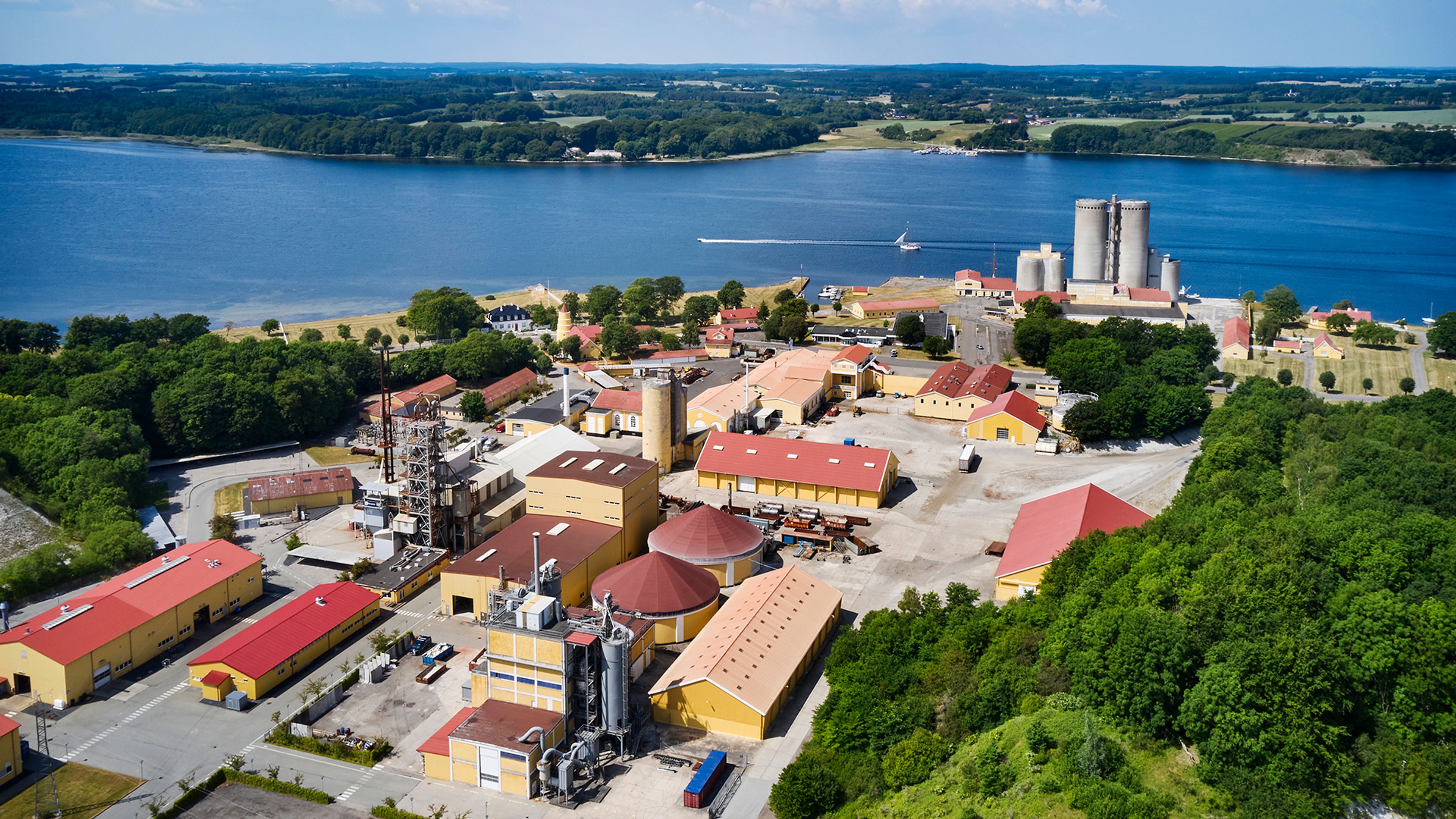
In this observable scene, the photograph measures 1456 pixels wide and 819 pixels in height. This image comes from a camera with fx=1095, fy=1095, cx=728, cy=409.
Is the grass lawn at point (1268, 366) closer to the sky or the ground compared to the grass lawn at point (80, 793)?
closer to the sky

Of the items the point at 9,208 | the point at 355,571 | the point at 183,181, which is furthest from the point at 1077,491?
the point at 183,181

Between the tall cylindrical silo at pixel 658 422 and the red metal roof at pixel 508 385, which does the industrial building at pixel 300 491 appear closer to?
the tall cylindrical silo at pixel 658 422

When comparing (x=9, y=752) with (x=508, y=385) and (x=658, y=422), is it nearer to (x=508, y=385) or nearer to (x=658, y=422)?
(x=658, y=422)

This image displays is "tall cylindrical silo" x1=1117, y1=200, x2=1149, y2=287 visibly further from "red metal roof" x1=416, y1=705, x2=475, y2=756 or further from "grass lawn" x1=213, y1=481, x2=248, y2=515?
"red metal roof" x1=416, y1=705, x2=475, y2=756

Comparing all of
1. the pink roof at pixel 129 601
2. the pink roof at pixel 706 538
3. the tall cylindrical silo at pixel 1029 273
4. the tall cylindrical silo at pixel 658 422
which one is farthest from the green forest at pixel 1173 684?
the tall cylindrical silo at pixel 1029 273

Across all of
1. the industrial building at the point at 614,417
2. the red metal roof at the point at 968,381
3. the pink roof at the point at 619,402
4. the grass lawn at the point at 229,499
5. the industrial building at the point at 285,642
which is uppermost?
the red metal roof at the point at 968,381

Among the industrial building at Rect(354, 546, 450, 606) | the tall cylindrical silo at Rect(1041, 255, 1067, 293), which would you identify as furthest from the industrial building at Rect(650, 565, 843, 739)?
the tall cylindrical silo at Rect(1041, 255, 1067, 293)

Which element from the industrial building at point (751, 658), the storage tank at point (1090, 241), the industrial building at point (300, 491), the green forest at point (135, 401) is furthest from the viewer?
the storage tank at point (1090, 241)

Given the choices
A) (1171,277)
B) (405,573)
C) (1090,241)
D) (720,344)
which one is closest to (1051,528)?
(405,573)

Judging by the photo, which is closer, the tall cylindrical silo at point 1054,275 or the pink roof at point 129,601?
the pink roof at point 129,601
